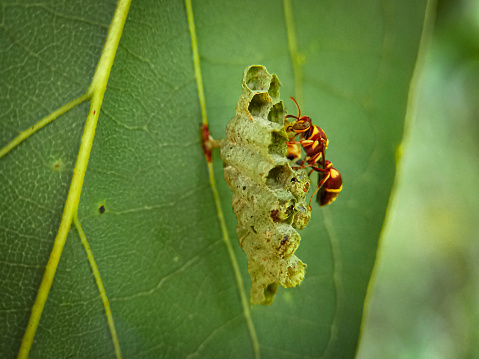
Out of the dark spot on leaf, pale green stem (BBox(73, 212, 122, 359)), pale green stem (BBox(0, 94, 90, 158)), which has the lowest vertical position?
pale green stem (BBox(73, 212, 122, 359))

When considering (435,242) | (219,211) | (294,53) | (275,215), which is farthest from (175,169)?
(435,242)

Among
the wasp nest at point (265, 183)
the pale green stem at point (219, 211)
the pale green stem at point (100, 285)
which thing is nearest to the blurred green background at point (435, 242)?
the pale green stem at point (219, 211)

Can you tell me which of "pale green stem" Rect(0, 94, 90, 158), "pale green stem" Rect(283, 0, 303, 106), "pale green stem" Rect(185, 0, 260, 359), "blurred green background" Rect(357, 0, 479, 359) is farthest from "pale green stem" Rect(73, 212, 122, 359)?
"blurred green background" Rect(357, 0, 479, 359)

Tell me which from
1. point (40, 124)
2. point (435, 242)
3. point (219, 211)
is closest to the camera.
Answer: point (40, 124)

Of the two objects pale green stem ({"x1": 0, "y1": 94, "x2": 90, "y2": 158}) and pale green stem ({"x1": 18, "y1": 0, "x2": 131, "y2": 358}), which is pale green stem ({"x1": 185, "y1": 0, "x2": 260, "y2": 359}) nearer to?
pale green stem ({"x1": 18, "y1": 0, "x2": 131, "y2": 358})

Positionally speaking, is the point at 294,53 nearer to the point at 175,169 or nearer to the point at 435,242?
the point at 175,169

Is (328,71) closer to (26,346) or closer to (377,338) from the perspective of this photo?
(26,346)
